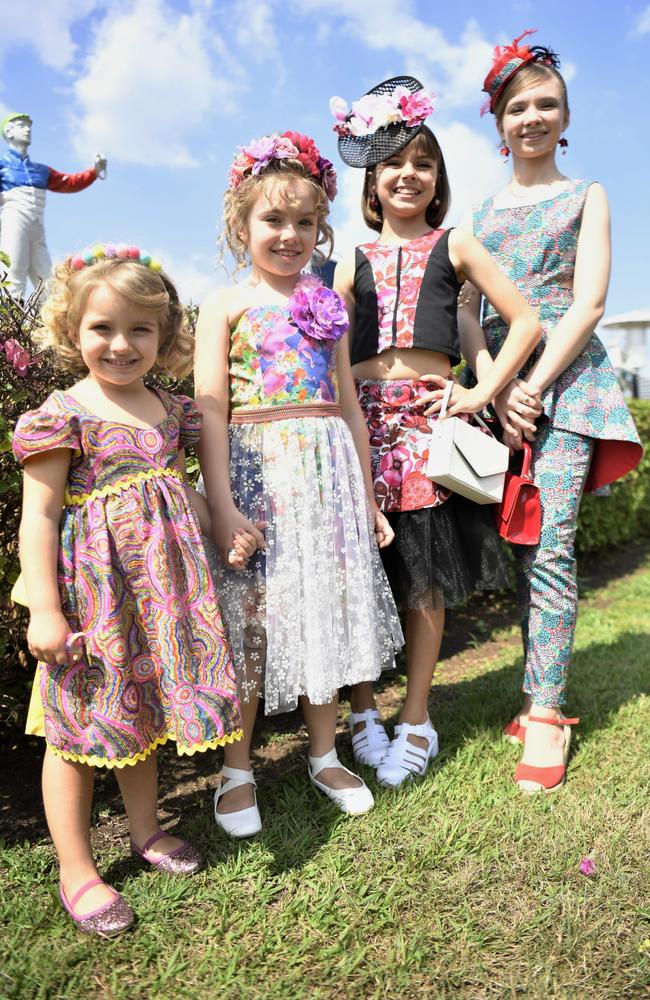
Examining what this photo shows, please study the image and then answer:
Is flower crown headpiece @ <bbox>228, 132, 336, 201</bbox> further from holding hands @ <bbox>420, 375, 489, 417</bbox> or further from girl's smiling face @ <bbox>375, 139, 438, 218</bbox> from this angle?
holding hands @ <bbox>420, 375, 489, 417</bbox>

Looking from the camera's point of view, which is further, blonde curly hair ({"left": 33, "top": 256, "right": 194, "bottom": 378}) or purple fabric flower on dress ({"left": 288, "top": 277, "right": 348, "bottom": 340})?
purple fabric flower on dress ({"left": 288, "top": 277, "right": 348, "bottom": 340})

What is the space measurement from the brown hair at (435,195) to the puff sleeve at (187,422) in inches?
42.7

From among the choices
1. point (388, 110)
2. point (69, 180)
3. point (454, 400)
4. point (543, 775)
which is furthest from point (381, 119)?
point (69, 180)

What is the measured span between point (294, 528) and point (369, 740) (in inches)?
37.1

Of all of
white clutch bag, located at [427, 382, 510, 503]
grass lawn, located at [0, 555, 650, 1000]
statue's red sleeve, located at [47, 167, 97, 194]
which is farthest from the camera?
statue's red sleeve, located at [47, 167, 97, 194]

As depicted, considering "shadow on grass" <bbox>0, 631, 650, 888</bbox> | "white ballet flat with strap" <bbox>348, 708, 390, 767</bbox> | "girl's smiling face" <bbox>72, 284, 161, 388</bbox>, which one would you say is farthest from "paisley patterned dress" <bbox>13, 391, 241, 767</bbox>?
"white ballet flat with strap" <bbox>348, 708, 390, 767</bbox>

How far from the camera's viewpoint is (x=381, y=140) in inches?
101

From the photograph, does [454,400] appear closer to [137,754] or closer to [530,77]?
[530,77]

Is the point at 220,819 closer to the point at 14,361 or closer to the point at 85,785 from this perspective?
the point at 85,785

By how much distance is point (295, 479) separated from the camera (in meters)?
2.26

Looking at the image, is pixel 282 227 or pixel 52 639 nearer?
pixel 52 639

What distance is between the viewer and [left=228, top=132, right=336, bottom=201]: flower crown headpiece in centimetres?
233

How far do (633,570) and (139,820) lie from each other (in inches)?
214

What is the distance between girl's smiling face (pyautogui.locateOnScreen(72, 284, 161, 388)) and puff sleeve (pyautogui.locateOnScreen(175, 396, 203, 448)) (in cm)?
19
